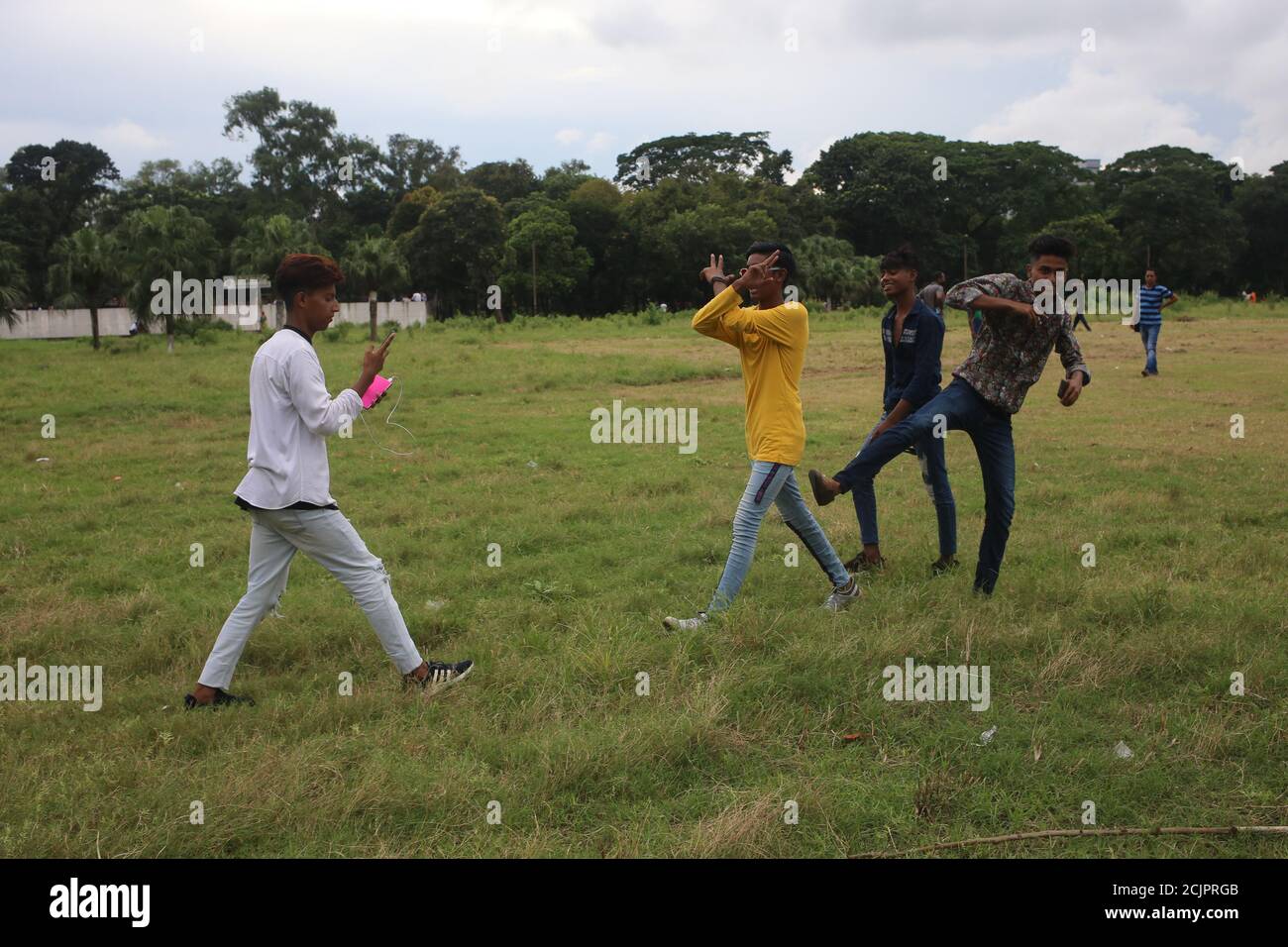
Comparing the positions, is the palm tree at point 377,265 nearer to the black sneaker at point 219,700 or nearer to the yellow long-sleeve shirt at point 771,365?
the yellow long-sleeve shirt at point 771,365

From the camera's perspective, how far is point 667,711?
14.4 ft

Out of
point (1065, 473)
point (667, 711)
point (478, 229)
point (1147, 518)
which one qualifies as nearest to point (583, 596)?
point (667, 711)

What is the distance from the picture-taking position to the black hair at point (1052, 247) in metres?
5.51

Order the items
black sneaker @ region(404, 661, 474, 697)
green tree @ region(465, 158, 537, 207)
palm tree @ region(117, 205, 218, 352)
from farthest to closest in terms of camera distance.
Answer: green tree @ region(465, 158, 537, 207)
palm tree @ region(117, 205, 218, 352)
black sneaker @ region(404, 661, 474, 697)

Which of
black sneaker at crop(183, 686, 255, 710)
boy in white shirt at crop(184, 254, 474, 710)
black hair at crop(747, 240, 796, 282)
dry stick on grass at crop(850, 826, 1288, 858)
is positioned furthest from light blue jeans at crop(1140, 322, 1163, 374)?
black sneaker at crop(183, 686, 255, 710)

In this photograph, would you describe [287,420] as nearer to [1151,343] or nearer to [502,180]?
[1151,343]

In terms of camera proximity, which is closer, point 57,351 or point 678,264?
point 57,351

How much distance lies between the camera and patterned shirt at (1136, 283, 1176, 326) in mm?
17531

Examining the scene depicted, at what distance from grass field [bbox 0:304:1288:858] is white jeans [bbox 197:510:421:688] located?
0.23 m

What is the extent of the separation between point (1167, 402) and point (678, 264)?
135ft

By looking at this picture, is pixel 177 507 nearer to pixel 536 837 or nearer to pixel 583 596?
pixel 583 596

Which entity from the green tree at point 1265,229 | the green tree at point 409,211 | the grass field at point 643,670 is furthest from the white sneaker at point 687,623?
the green tree at point 1265,229

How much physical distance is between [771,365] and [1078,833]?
2.71 metres

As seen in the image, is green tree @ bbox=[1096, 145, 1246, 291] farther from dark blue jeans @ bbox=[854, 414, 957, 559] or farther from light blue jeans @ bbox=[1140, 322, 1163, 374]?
dark blue jeans @ bbox=[854, 414, 957, 559]
